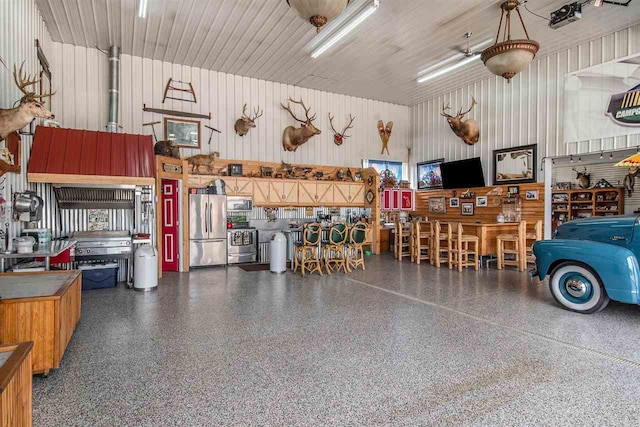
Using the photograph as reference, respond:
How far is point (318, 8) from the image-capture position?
373 cm

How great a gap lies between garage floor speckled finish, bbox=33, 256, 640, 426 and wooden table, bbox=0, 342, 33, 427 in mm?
763

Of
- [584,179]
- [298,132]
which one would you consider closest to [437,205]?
[298,132]

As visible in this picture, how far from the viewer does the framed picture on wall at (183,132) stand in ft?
28.5

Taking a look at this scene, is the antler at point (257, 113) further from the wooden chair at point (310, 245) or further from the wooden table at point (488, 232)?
the wooden table at point (488, 232)

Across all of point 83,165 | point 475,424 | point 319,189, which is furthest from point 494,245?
point 83,165

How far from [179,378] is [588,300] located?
4757mm

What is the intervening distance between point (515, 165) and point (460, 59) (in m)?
3.03

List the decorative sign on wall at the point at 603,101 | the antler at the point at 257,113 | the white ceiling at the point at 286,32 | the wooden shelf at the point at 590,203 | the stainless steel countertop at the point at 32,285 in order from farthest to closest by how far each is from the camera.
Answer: the wooden shelf at the point at 590,203
the antler at the point at 257,113
the decorative sign on wall at the point at 603,101
the white ceiling at the point at 286,32
the stainless steel countertop at the point at 32,285

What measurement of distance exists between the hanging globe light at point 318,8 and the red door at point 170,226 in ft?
16.4

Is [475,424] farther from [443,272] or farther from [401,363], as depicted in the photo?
[443,272]

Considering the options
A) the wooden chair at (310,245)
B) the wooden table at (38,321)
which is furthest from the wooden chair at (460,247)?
the wooden table at (38,321)

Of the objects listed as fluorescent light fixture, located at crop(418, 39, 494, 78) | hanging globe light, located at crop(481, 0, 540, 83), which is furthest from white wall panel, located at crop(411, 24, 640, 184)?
hanging globe light, located at crop(481, 0, 540, 83)

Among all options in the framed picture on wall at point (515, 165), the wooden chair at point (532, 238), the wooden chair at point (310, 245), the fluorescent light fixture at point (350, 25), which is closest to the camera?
the fluorescent light fixture at point (350, 25)

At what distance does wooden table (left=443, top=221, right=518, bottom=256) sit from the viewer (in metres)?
8.30
